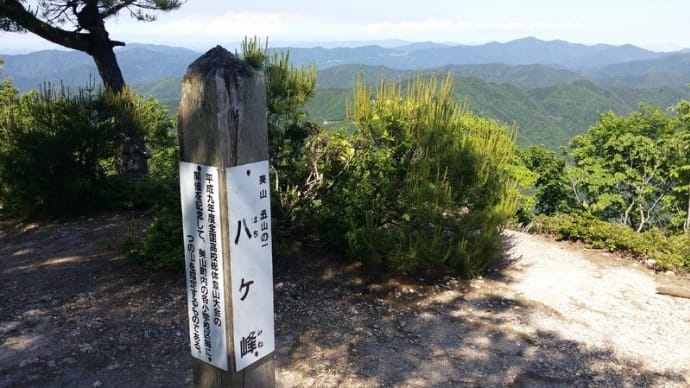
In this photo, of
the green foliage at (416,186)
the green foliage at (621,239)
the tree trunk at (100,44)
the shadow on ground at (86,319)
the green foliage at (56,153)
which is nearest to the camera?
the shadow on ground at (86,319)

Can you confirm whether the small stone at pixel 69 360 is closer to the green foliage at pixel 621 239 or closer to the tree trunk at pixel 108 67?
the tree trunk at pixel 108 67

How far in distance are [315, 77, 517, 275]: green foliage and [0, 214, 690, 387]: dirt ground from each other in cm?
41

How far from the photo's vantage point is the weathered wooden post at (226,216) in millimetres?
1734

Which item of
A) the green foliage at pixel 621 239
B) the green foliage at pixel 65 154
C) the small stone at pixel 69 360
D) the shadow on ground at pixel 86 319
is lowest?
the green foliage at pixel 621 239

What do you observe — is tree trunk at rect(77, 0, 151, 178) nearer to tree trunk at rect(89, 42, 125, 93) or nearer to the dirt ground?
tree trunk at rect(89, 42, 125, 93)

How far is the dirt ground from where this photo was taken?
3504 millimetres

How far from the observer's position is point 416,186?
480 cm

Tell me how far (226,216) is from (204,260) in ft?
0.75

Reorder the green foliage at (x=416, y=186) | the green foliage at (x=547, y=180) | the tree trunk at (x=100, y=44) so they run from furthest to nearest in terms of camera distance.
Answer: the green foliage at (x=547, y=180) < the tree trunk at (x=100, y=44) < the green foliage at (x=416, y=186)

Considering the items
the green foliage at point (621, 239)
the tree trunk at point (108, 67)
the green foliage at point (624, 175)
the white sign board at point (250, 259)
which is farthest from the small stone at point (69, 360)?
the green foliage at point (624, 175)

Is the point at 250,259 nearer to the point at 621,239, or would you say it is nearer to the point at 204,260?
the point at 204,260

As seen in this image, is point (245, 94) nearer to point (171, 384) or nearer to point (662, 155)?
point (171, 384)

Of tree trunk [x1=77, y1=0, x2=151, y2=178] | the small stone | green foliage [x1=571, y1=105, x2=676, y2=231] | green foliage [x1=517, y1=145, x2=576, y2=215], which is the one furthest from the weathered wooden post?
green foliage [x1=517, y1=145, x2=576, y2=215]

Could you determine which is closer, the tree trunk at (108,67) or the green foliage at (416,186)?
the green foliage at (416,186)
